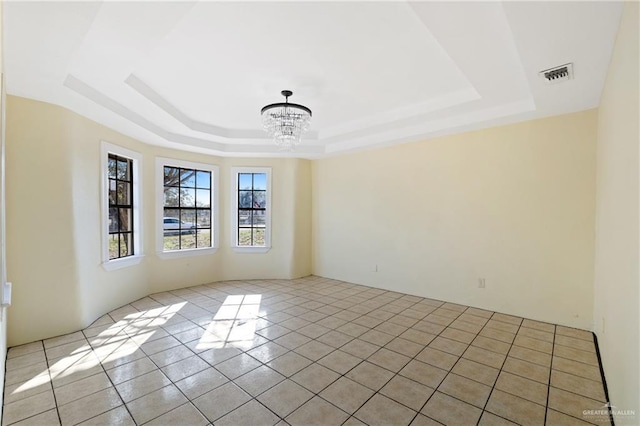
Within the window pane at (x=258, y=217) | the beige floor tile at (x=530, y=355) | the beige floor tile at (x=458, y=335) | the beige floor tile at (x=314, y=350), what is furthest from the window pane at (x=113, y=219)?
the beige floor tile at (x=530, y=355)

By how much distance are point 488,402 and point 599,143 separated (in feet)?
9.25

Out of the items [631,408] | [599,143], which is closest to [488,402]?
[631,408]

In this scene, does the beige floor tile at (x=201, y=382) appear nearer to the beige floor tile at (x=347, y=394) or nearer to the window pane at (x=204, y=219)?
the beige floor tile at (x=347, y=394)

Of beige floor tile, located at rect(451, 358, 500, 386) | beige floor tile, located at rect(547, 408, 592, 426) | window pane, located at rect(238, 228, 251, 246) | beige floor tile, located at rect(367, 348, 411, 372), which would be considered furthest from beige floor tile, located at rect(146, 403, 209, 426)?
window pane, located at rect(238, 228, 251, 246)

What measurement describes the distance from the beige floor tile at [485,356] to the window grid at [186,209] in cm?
457

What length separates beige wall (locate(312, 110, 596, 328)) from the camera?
3318mm

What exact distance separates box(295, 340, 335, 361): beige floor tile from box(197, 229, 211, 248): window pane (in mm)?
3340

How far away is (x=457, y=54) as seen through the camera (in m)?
2.25

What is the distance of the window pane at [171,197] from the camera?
4.96 metres

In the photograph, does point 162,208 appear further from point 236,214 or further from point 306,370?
point 306,370

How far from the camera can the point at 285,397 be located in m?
2.13

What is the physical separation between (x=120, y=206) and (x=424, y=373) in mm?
4417

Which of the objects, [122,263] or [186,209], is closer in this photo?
[122,263]

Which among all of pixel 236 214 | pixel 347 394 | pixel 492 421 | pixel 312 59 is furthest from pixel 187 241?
pixel 492 421
